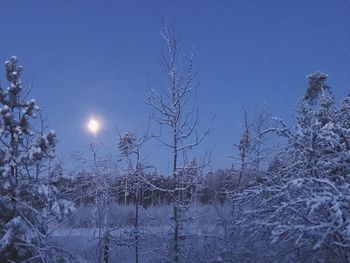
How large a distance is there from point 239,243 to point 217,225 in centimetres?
160

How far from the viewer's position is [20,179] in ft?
50.6

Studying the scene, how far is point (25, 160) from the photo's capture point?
597 inches

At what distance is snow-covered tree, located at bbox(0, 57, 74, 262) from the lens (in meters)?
14.5

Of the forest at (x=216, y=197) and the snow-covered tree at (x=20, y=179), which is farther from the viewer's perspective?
the snow-covered tree at (x=20, y=179)

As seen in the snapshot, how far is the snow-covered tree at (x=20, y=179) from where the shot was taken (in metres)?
14.5

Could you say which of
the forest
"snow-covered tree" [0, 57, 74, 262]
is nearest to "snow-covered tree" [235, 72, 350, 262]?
the forest

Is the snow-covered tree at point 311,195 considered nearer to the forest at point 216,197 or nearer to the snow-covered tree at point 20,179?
the forest at point 216,197

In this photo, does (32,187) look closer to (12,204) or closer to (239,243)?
(12,204)

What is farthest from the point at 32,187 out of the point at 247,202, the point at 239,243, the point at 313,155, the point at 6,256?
the point at 313,155

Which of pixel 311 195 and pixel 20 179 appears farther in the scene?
pixel 20 179

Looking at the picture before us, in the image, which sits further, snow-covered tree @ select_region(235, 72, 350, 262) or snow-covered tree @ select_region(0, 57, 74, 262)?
snow-covered tree @ select_region(0, 57, 74, 262)

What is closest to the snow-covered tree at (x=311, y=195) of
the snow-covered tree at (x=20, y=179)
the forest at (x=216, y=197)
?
the forest at (x=216, y=197)

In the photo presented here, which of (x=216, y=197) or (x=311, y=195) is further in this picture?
(x=216, y=197)

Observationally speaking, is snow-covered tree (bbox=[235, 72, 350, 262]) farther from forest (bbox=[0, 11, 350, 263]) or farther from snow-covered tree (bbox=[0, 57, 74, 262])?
snow-covered tree (bbox=[0, 57, 74, 262])
